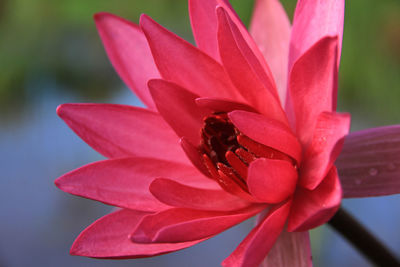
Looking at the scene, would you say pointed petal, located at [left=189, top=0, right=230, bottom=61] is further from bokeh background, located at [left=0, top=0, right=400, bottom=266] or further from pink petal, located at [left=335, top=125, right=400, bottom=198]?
bokeh background, located at [left=0, top=0, right=400, bottom=266]

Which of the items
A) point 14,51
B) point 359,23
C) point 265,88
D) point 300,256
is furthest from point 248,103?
point 14,51

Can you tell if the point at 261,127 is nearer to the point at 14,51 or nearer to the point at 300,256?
the point at 300,256

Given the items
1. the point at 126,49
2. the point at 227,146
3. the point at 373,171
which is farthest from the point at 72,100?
the point at 373,171

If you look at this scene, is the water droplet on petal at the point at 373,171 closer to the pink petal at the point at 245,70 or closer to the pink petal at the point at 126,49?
the pink petal at the point at 245,70

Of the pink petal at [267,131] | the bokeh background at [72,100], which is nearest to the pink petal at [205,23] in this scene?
the pink petal at [267,131]

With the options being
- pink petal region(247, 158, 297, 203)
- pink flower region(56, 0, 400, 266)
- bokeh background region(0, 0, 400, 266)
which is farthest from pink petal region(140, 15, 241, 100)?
bokeh background region(0, 0, 400, 266)

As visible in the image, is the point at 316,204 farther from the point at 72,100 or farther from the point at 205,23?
the point at 72,100
